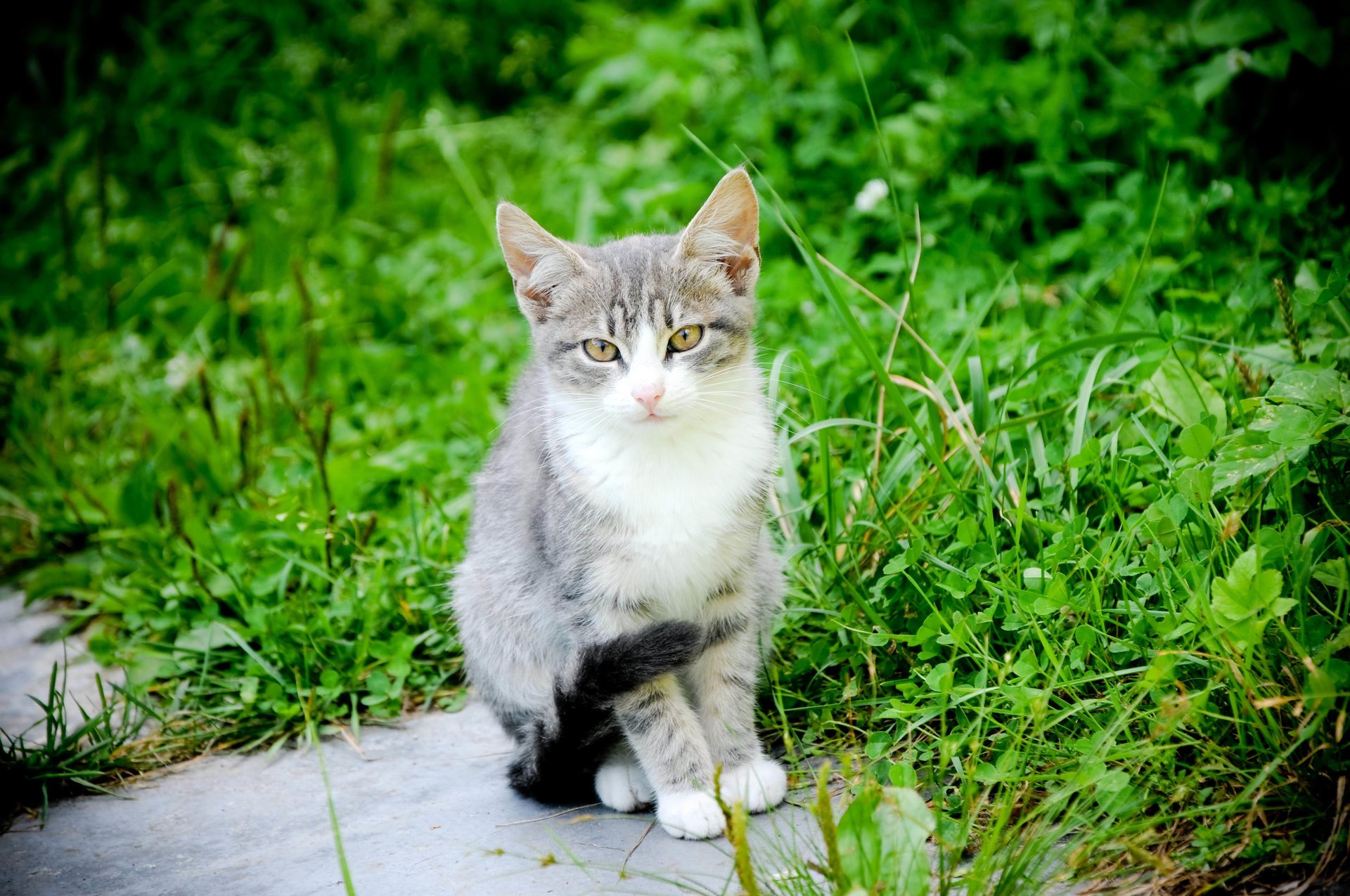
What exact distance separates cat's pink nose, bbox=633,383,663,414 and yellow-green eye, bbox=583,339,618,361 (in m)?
0.22

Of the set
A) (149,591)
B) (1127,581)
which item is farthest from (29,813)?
(1127,581)

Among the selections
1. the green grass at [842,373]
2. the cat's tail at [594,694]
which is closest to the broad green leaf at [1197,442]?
the green grass at [842,373]

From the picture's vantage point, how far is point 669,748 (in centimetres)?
232


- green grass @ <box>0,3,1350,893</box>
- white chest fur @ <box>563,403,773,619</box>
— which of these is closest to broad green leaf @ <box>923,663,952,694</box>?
green grass @ <box>0,3,1350,893</box>

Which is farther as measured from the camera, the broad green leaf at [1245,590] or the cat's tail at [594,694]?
the cat's tail at [594,694]

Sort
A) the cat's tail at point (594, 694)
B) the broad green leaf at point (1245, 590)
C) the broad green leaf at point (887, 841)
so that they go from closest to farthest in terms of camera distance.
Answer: the broad green leaf at point (887, 841) < the broad green leaf at point (1245, 590) < the cat's tail at point (594, 694)

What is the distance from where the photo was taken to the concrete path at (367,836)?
213 centimetres

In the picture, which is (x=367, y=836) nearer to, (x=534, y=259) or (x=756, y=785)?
(x=756, y=785)

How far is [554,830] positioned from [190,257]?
3.83 meters

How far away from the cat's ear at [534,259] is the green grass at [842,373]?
618 millimetres

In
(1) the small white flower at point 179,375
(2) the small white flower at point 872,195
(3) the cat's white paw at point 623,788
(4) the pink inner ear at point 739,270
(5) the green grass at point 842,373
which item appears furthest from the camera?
(1) the small white flower at point 179,375

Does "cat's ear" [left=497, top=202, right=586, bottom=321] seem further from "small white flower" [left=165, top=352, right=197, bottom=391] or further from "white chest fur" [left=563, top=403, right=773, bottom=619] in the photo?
"small white flower" [left=165, top=352, right=197, bottom=391]

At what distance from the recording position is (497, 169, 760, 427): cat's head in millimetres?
2482

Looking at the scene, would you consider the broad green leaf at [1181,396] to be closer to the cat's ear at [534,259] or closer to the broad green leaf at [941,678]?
the broad green leaf at [941,678]
